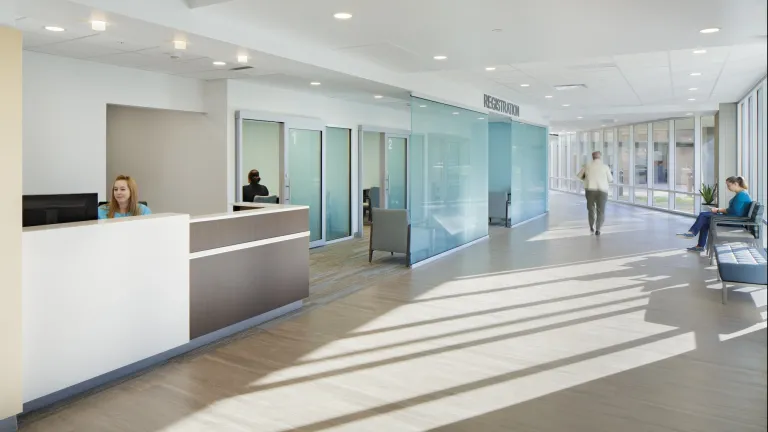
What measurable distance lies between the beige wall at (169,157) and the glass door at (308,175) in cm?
152

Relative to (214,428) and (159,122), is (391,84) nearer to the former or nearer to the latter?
(159,122)

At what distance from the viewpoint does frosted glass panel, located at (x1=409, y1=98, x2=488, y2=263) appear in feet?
29.8

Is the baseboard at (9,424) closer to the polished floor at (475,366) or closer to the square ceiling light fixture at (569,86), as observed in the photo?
the polished floor at (475,366)

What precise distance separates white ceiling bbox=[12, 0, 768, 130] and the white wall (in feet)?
0.87

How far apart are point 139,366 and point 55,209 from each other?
131 cm

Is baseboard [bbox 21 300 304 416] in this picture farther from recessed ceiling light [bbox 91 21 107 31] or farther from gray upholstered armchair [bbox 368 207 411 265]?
gray upholstered armchair [bbox 368 207 411 265]

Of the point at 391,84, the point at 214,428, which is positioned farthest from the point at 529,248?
the point at 214,428

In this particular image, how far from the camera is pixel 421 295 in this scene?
22.9 ft

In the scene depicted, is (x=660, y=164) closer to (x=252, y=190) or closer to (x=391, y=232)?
(x=391, y=232)

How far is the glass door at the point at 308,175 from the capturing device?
34.1 feet

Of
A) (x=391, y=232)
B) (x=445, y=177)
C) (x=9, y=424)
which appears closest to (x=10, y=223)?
(x=9, y=424)

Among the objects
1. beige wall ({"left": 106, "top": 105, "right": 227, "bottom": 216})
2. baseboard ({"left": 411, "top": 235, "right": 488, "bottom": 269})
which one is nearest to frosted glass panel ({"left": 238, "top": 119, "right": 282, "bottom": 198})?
beige wall ({"left": 106, "top": 105, "right": 227, "bottom": 216})

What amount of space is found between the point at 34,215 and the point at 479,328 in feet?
12.4

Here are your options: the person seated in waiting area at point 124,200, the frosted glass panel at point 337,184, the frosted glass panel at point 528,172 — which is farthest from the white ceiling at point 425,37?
the frosted glass panel at point 528,172
